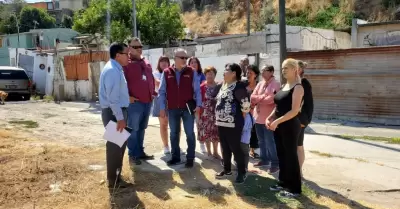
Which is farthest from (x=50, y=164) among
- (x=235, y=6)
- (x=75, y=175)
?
(x=235, y=6)

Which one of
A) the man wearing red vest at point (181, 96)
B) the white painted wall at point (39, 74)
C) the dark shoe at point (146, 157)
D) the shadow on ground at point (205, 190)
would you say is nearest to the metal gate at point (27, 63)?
the white painted wall at point (39, 74)

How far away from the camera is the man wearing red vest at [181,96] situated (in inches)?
250

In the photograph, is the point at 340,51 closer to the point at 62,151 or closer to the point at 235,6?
the point at 62,151

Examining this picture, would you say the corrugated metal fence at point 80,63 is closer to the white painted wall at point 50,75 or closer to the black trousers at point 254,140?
the white painted wall at point 50,75

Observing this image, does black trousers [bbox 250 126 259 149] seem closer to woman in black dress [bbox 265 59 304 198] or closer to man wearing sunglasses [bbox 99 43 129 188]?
woman in black dress [bbox 265 59 304 198]

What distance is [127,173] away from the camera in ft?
20.1

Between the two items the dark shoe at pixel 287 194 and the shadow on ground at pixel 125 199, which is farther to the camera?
A: the dark shoe at pixel 287 194

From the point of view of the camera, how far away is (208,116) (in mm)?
6957

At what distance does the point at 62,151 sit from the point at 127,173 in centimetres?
198

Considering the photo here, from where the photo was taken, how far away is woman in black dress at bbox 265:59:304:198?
5000 mm

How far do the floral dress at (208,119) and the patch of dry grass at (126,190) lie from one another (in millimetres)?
649

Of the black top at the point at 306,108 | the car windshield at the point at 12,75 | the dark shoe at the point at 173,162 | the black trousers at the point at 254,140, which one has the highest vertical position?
the car windshield at the point at 12,75

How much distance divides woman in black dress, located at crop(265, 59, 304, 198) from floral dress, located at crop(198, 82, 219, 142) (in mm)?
1648

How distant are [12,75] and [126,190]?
17266mm
